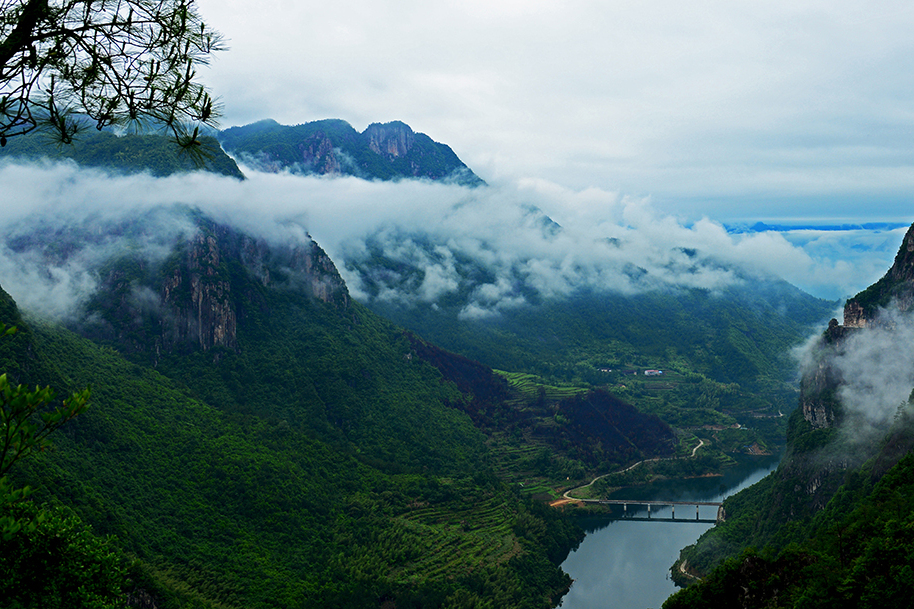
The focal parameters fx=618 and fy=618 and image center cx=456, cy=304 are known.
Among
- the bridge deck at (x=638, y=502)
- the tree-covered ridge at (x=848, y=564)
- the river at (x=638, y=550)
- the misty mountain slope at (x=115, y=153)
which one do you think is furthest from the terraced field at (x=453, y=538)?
the misty mountain slope at (x=115, y=153)

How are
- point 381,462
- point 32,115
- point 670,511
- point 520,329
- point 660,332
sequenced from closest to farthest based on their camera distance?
point 32,115 < point 381,462 < point 670,511 < point 520,329 < point 660,332

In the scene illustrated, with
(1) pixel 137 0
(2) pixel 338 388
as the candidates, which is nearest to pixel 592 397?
(2) pixel 338 388

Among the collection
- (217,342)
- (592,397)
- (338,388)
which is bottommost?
(592,397)

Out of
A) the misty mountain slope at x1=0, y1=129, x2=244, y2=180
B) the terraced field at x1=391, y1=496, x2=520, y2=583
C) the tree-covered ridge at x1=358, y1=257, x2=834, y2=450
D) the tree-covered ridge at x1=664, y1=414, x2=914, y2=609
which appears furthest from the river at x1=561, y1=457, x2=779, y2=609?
the misty mountain slope at x1=0, y1=129, x2=244, y2=180

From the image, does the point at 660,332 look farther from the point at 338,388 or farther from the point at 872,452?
the point at 872,452

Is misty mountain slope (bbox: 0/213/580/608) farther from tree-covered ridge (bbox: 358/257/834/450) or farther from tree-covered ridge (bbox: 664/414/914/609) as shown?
tree-covered ridge (bbox: 358/257/834/450)

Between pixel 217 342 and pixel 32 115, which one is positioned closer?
pixel 32 115

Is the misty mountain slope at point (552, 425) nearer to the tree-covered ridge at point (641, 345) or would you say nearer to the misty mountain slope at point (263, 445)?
the misty mountain slope at point (263, 445)
